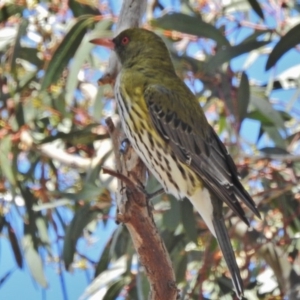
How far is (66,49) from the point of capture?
3592 millimetres

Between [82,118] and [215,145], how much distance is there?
1101 millimetres

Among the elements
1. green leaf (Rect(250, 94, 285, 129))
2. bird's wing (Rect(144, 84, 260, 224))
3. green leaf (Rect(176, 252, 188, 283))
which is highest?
→ bird's wing (Rect(144, 84, 260, 224))

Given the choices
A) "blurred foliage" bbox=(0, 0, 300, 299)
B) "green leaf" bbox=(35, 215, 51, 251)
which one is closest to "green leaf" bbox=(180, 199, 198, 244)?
"blurred foliage" bbox=(0, 0, 300, 299)

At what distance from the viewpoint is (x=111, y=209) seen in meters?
3.92

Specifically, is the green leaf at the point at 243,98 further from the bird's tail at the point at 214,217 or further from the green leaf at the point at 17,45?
the green leaf at the point at 17,45

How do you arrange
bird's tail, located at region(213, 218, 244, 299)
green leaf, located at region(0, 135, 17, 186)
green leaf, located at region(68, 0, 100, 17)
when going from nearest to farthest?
bird's tail, located at region(213, 218, 244, 299) < green leaf, located at region(0, 135, 17, 186) < green leaf, located at region(68, 0, 100, 17)

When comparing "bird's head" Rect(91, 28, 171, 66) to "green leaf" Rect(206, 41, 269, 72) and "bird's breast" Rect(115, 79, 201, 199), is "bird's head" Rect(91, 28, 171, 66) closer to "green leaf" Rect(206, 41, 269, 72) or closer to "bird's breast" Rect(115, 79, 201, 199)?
"green leaf" Rect(206, 41, 269, 72)

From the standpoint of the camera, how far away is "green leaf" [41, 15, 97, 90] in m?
3.51

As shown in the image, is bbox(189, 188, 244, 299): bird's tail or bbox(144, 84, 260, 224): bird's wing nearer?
bbox(189, 188, 244, 299): bird's tail

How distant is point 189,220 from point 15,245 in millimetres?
855

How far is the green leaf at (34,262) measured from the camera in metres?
3.76

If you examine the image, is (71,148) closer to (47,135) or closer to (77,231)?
(47,135)

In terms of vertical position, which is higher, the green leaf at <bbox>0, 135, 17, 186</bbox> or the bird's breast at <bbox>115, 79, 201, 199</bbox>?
the bird's breast at <bbox>115, 79, 201, 199</bbox>

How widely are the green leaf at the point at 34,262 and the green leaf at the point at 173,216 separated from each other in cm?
66
